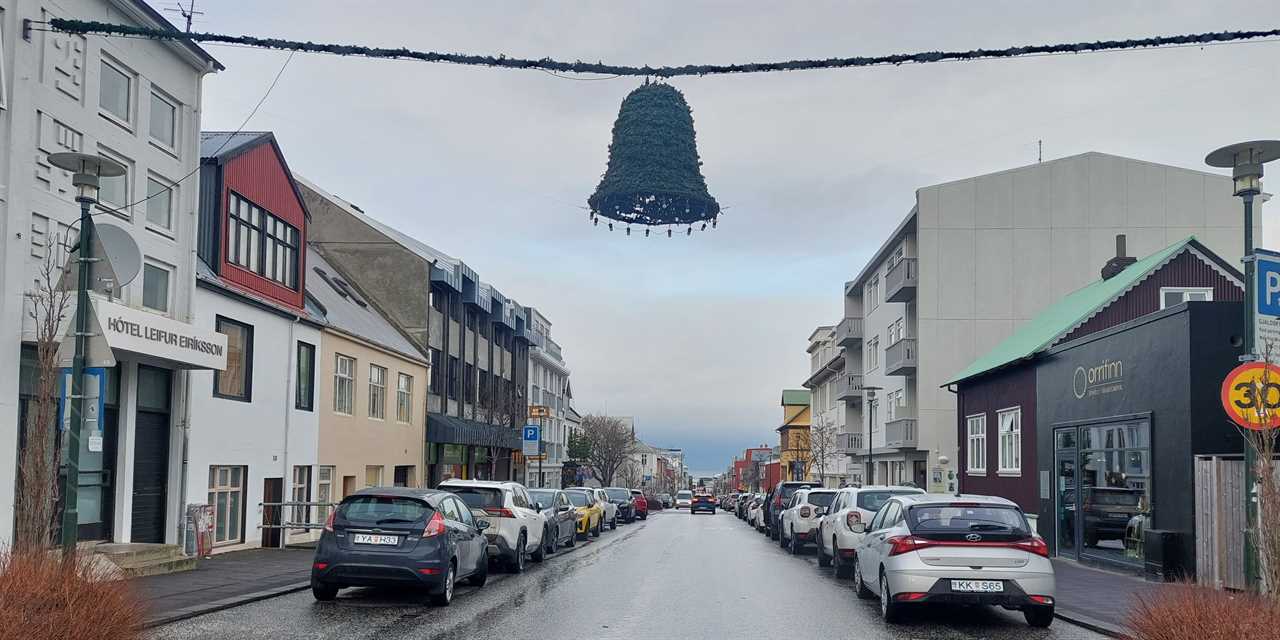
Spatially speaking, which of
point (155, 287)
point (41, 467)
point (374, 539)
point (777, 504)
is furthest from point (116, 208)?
point (777, 504)

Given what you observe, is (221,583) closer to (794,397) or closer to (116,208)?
(116,208)

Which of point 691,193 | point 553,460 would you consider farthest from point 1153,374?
point 553,460

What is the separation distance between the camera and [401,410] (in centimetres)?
3834

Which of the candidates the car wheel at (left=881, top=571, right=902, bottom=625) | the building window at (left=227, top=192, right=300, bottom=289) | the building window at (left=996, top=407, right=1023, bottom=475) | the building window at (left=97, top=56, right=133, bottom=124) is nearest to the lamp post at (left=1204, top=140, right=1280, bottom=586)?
the car wheel at (left=881, top=571, right=902, bottom=625)

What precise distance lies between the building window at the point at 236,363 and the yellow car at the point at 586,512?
35.8 feet

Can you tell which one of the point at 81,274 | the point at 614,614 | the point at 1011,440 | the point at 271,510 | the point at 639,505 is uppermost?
the point at 81,274

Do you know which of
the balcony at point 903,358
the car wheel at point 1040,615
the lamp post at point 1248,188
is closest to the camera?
the lamp post at point 1248,188

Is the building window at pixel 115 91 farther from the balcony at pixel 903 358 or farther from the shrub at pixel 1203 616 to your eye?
the balcony at pixel 903 358

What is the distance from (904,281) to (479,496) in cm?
2941

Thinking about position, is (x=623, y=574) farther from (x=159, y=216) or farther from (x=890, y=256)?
(x=890, y=256)

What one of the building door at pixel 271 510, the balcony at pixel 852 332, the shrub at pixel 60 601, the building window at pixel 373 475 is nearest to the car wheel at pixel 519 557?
the building door at pixel 271 510

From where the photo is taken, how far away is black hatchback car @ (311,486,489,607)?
46.9ft

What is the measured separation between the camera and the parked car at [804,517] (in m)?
27.4

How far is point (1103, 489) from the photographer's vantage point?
869 inches
